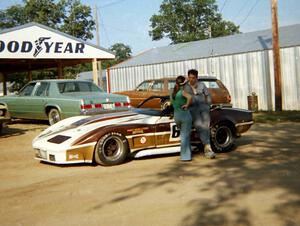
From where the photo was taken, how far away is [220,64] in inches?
904

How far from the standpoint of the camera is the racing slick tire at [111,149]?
24.5ft

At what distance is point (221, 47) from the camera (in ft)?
81.8

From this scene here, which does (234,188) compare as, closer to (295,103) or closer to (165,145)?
(165,145)

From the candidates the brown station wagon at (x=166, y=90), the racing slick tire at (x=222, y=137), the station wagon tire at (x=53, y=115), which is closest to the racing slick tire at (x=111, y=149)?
the racing slick tire at (x=222, y=137)

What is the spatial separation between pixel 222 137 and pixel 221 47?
17.0 m

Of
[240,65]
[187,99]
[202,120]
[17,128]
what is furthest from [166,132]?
[240,65]

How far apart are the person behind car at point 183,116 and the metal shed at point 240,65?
44.2 feet

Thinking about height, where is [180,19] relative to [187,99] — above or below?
above

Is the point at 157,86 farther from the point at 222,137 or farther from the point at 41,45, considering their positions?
the point at 222,137

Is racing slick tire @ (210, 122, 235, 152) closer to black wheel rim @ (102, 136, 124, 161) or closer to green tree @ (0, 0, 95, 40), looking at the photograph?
black wheel rim @ (102, 136, 124, 161)

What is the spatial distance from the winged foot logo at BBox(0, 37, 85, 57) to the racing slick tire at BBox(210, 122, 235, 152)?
389 inches

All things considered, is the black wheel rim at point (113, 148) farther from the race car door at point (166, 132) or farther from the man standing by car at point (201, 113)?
the man standing by car at point (201, 113)

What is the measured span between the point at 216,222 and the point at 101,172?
3.04 meters

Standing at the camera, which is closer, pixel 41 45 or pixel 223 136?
pixel 223 136
